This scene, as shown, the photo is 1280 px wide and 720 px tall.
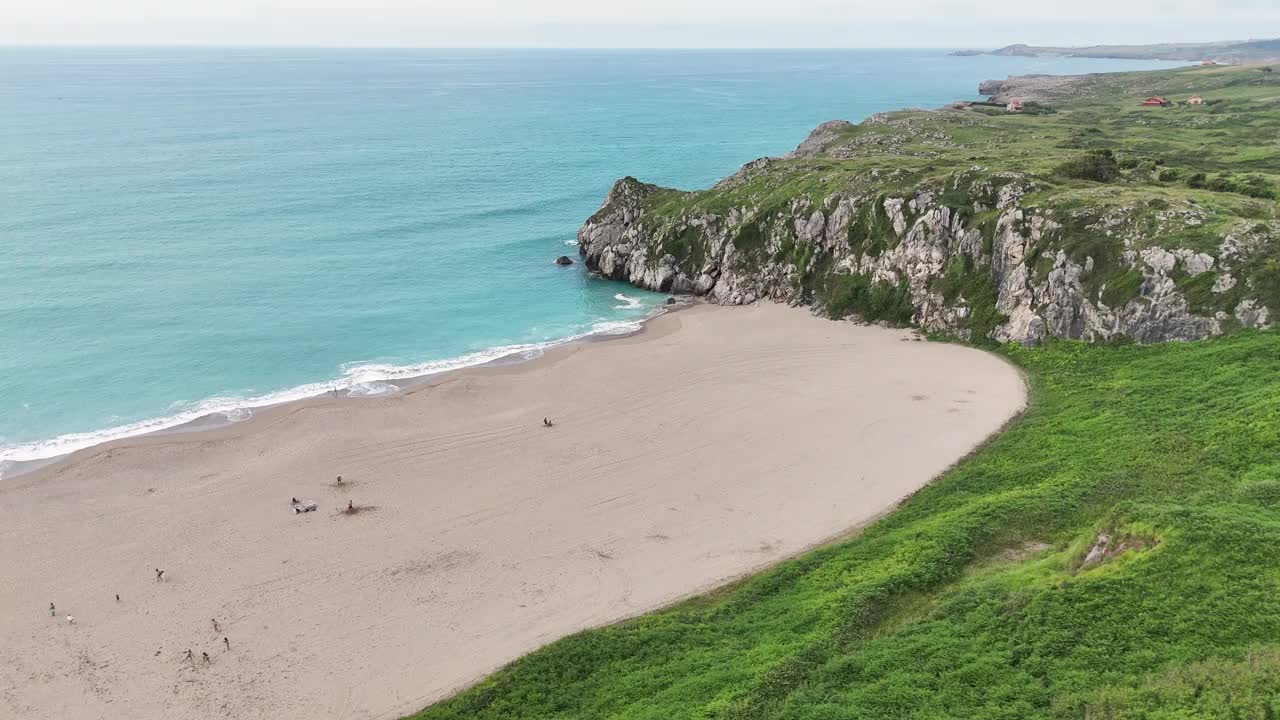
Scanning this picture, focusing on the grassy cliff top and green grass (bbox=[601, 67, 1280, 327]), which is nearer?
green grass (bbox=[601, 67, 1280, 327])

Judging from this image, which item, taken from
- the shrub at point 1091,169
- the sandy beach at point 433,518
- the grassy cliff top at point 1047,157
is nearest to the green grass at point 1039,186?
the shrub at point 1091,169

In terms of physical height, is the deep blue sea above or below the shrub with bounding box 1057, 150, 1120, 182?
below

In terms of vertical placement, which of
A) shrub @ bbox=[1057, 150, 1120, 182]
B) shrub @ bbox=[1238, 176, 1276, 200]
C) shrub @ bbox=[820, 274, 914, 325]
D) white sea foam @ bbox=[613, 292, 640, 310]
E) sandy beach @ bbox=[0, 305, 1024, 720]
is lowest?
sandy beach @ bbox=[0, 305, 1024, 720]

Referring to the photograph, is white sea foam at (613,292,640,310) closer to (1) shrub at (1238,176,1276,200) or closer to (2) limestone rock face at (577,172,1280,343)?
(2) limestone rock face at (577,172,1280,343)

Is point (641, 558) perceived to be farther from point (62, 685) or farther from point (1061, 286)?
point (1061, 286)

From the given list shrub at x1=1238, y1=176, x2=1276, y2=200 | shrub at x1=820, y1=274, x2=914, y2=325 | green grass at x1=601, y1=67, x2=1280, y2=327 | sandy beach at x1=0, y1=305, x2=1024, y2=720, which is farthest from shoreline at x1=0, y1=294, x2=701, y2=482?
shrub at x1=1238, y1=176, x2=1276, y2=200

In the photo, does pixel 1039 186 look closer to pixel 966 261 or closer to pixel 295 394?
pixel 966 261

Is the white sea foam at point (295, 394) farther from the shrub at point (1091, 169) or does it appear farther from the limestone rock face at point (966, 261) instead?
the shrub at point (1091, 169)

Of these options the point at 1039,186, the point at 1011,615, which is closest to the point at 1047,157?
the point at 1039,186
